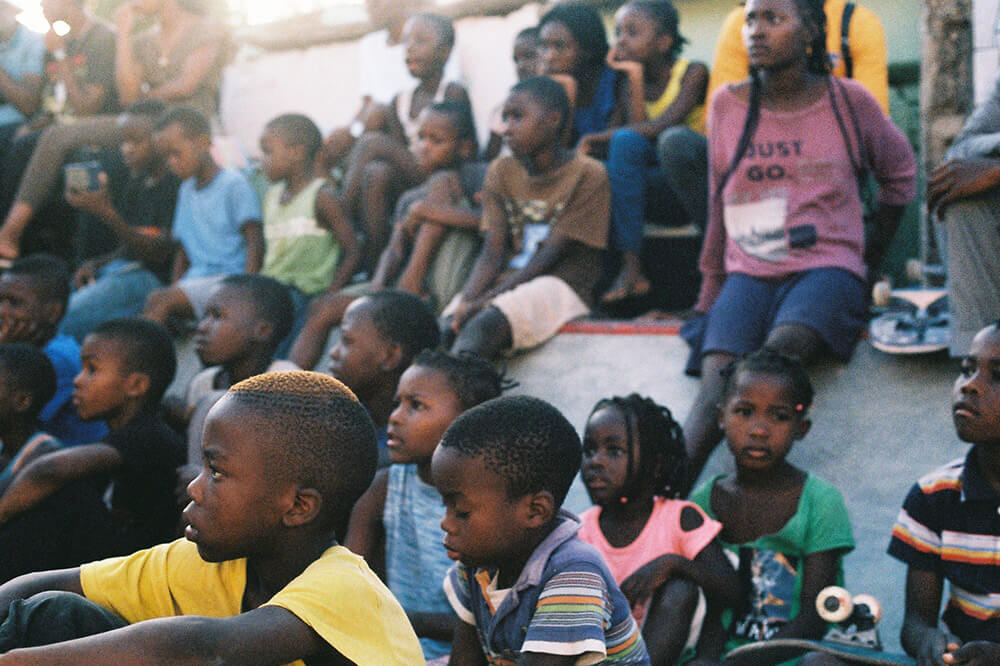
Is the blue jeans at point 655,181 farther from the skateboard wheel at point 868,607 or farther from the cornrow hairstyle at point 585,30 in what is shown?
the skateboard wheel at point 868,607

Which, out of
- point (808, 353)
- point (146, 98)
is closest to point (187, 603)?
point (808, 353)

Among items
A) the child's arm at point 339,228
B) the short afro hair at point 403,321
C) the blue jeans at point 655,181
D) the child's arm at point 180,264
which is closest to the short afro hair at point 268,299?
the short afro hair at point 403,321

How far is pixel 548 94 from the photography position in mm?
4863

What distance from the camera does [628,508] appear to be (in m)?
3.13

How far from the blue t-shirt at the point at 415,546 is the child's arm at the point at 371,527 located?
5cm

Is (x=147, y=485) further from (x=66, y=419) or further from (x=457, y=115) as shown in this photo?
(x=457, y=115)

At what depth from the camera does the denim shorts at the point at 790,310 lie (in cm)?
380

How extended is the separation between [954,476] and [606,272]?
243 cm

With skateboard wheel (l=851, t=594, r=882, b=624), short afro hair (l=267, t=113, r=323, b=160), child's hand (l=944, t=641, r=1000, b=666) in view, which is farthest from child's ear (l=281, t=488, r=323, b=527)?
short afro hair (l=267, t=113, r=323, b=160)

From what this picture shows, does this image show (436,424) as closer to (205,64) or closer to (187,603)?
(187,603)

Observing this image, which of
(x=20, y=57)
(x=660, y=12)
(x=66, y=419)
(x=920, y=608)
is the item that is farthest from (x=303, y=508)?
(x=20, y=57)

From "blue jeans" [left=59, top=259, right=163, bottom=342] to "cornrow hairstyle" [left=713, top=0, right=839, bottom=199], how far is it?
3542 millimetres

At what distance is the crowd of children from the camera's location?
6.86ft

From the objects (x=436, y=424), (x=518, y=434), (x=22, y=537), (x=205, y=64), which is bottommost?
(x=22, y=537)
